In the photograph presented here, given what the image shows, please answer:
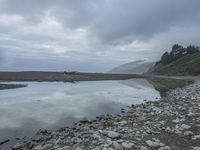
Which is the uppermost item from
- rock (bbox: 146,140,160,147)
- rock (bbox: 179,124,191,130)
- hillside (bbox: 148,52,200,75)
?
hillside (bbox: 148,52,200,75)

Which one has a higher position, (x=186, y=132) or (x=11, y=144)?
(x=186, y=132)

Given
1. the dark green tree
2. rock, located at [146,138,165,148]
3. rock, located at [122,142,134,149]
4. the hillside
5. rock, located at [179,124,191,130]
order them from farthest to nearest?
1. the dark green tree
2. the hillside
3. rock, located at [179,124,191,130]
4. rock, located at [146,138,165,148]
5. rock, located at [122,142,134,149]

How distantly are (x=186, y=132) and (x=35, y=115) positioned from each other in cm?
1686

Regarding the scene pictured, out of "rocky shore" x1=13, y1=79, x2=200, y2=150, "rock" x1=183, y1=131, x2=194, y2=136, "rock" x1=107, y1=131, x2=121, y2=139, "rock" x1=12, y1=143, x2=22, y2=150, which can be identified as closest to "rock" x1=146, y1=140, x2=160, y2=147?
"rocky shore" x1=13, y1=79, x2=200, y2=150

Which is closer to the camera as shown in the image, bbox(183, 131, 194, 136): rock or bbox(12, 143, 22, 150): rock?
bbox(183, 131, 194, 136): rock

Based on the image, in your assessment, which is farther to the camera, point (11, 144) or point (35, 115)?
point (35, 115)

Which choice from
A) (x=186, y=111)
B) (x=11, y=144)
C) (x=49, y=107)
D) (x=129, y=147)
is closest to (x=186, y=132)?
(x=129, y=147)

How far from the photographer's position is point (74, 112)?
28906 millimetres

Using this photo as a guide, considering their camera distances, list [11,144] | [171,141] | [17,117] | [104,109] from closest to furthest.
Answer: [171,141]
[11,144]
[17,117]
[104,109]

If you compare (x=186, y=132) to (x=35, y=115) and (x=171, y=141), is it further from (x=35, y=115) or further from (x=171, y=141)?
(x=35, y=115)

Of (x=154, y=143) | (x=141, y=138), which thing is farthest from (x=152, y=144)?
(x=141, y=138)

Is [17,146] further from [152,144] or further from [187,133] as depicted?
[187,133]

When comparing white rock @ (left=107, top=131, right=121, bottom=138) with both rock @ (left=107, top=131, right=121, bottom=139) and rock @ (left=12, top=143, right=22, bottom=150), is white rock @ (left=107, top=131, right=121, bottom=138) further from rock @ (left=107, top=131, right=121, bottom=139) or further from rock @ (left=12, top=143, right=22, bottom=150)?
rock @ (left=12, top=143, right=22, bottom=150)

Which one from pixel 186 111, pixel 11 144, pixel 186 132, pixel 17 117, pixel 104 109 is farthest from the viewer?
pixel 104 109
